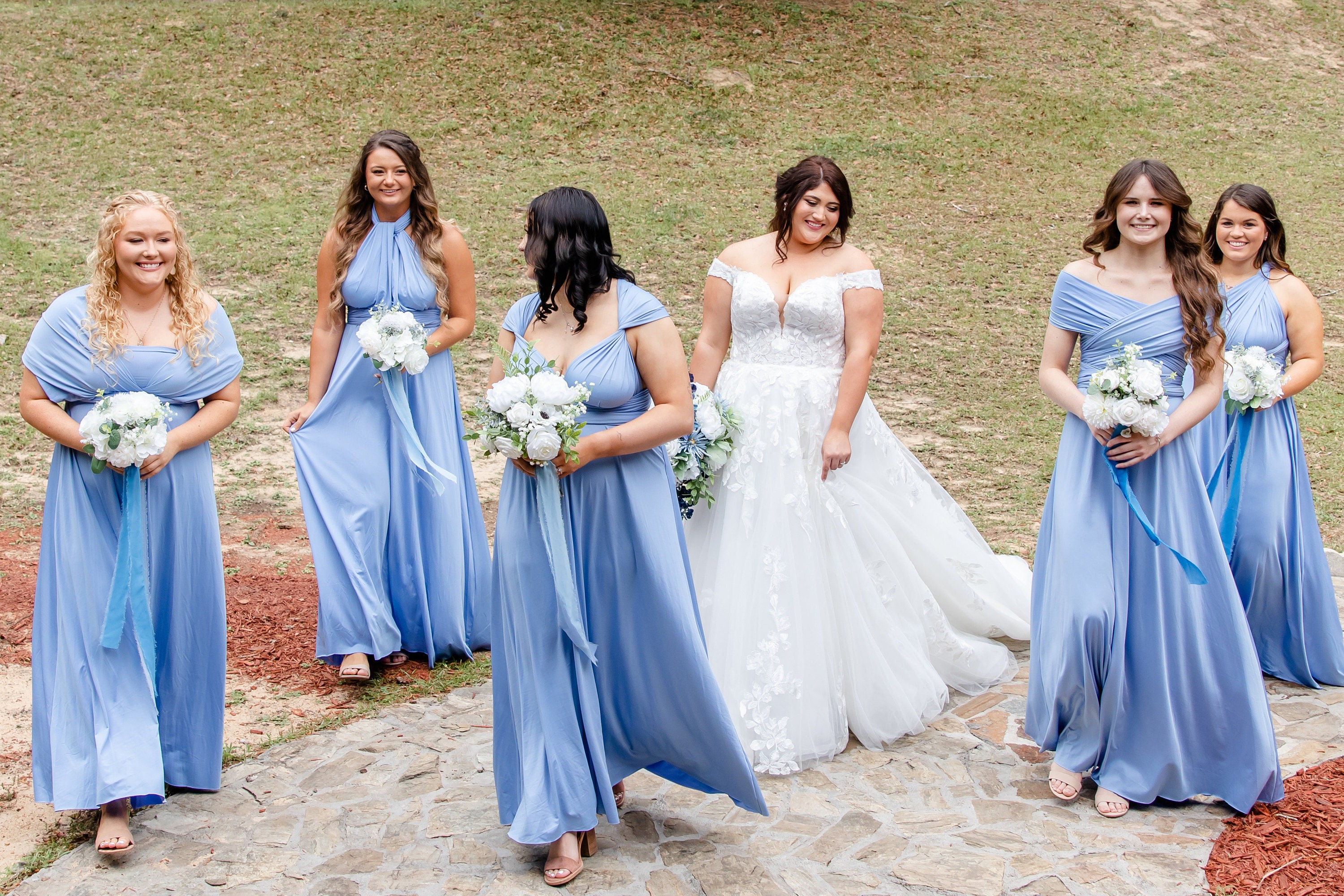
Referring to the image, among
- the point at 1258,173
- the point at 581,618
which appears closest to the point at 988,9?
the point at 1258,173

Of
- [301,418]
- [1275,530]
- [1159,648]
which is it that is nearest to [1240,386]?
[1275,530]

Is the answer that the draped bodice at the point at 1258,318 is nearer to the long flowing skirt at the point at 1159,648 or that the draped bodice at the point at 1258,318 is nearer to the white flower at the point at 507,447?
the long flowing skirt at the point at 1159,648

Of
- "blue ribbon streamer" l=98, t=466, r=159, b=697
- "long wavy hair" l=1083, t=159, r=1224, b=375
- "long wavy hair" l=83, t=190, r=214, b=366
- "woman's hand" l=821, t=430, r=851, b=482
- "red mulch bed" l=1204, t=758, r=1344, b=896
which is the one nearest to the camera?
"red mulch bed" l=1204, t=758, r=1344, b=896

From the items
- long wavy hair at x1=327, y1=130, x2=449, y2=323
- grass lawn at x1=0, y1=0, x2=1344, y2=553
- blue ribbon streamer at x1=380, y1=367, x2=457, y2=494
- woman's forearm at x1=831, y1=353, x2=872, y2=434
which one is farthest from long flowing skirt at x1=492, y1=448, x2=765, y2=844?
grass lawn at x1=0, y1=0, x2=1344, y2=553

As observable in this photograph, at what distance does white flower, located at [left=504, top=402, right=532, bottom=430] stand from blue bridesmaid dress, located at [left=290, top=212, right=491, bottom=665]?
101 inches

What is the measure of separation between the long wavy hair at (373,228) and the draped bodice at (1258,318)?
398 centimetres

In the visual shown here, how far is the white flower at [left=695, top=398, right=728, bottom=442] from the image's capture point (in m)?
5.66

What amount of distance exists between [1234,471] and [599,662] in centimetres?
377

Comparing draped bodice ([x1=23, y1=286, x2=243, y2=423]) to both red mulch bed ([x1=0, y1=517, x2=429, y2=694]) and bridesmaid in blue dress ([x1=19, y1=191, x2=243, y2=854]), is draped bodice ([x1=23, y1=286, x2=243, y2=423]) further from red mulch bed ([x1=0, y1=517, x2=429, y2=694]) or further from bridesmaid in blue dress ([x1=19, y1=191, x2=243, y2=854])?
red mulch bed ([x1=0, y1=517, x2=429, y2=694])

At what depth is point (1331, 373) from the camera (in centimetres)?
1383

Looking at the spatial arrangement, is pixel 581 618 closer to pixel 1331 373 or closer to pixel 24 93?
pixel 1331 373

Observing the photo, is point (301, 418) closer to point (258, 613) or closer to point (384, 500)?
point (384, 500)

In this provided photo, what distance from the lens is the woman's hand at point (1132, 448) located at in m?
4.95

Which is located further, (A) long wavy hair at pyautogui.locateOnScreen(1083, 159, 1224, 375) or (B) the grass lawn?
(B) the grass lawn
